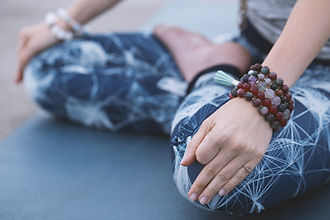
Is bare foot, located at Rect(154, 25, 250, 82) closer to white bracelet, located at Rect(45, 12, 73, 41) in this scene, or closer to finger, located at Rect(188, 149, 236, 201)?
white bracelet, located at Rect(45, 12, 73, 41)

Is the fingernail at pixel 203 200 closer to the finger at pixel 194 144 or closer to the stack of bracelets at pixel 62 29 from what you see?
the finger at pixel 194 144

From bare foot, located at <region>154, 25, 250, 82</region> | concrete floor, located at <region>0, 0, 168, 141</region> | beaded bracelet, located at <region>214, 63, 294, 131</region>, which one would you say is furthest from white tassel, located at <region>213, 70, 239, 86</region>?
concrete floor, located at <region>0, 0, 168, 141</region>

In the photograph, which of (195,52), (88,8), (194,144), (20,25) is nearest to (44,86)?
(88,8)

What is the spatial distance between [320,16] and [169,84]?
1.58 feet

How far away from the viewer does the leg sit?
2.30 ft

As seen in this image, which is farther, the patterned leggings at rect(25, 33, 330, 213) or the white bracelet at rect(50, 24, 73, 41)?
the white bracelet at rect(50, 24, 73, 41)

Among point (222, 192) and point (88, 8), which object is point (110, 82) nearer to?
point (88, 8)

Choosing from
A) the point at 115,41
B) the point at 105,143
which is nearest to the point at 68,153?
the point at 105,143

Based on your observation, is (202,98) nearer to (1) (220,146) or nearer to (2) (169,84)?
(1) (220,146)

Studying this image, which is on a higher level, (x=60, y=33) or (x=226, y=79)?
(x=226, y=79)

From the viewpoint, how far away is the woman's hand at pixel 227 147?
62cm

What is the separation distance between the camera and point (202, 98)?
79 centimetres

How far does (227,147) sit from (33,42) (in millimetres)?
773

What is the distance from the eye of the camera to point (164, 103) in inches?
42.7
